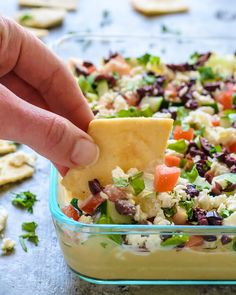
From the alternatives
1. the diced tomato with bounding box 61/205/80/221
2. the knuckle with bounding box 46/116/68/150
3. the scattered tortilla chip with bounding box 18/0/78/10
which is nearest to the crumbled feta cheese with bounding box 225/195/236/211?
the diced tomato with bounding box 61/205/80/221

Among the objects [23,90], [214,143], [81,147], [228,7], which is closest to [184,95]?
[214,143]

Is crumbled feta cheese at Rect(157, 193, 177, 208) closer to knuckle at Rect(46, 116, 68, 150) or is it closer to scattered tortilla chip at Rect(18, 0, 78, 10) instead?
knuckle at Rect(46, 116, 68, 150)

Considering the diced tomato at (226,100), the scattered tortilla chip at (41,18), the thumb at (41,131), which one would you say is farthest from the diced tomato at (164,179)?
the scattered tortilla chip at (41,18)

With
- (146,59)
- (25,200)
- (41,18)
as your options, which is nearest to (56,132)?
(25,200)

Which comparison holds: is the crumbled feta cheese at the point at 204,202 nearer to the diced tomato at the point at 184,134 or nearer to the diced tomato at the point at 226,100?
the diced tomato at the point at 184,134

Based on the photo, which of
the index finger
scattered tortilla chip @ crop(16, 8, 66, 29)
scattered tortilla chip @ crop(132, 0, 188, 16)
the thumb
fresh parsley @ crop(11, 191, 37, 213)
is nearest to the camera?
the thumb

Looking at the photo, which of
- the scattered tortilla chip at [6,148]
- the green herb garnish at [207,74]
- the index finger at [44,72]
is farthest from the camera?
the green herb garnish at [207,74]
